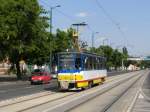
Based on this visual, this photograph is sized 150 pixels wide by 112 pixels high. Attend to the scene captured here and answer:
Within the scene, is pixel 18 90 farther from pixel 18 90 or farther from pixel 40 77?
pixel 40 77


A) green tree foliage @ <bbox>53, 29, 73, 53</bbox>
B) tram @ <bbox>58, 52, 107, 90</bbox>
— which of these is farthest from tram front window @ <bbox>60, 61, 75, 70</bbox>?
green tree foliage @ <bbox>53, 29, 73, 53</bbox>

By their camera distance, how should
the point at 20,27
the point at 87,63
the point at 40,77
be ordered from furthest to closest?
the point at 20,27 < the point at 40,77 < the point at 87,63

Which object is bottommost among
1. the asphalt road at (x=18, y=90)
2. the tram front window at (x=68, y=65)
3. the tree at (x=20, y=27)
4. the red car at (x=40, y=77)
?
the asphalt road at (x=18, y=90)

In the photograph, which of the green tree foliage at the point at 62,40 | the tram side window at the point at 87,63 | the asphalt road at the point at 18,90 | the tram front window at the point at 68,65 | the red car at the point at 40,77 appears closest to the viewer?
the asphalt road at the point at 18,90

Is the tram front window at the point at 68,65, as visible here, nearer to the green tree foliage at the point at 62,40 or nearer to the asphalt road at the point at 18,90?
the asphalt road at the point at 18,90

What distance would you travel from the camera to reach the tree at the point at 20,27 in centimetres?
5875

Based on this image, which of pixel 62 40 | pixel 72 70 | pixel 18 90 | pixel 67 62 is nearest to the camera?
pixel 72 70

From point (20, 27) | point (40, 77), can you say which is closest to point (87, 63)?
point (40, 77)

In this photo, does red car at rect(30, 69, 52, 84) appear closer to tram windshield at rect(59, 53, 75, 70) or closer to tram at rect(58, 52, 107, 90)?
tram at rect(58, 52, 107, 90)

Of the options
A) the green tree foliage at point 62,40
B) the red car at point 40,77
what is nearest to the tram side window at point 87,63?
the red car at point 40,77

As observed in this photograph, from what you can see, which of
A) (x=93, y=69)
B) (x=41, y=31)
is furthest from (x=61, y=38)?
(x=93, y=69)

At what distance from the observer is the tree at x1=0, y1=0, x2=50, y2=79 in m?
58.8

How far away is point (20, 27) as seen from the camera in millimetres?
59844

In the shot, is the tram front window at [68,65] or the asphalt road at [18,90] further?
the tram front window at [68,65]
